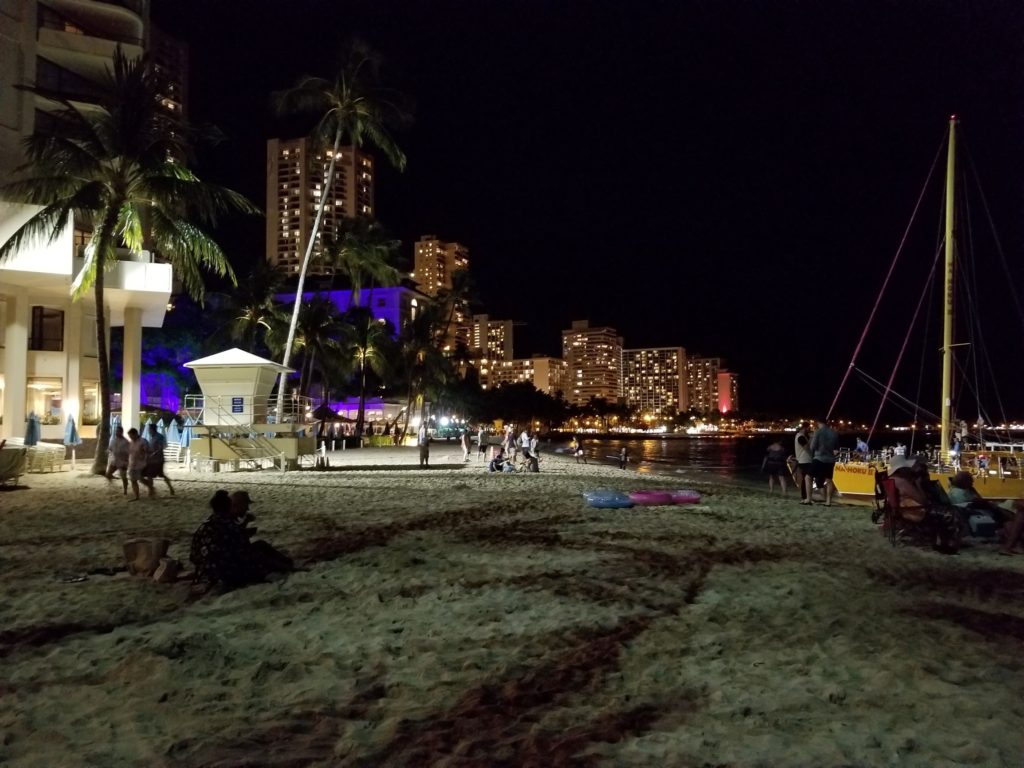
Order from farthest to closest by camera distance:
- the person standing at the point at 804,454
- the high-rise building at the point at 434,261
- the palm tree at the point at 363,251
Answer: the high-rise building at the point at 434,261
the palm tree at the point at 363,251
the person standing at the point at 804,454

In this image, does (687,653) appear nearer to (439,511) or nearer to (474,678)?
(474,678)

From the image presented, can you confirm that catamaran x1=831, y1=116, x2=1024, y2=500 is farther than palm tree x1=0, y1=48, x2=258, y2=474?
Yes

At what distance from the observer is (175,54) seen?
91812 mm

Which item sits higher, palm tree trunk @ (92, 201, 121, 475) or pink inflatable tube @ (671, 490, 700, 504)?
palm tree trunk @ (92, 201, 121, 475)

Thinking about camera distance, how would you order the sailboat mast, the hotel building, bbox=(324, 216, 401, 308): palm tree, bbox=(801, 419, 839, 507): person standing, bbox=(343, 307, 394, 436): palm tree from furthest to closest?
bbox=(343, 307, 394, 436): palm tree, bbox=(324, 216, 401, 308): palm tree, the hotel building, the sailboat mast, bbox=(801, 419, 839, 507): person standing

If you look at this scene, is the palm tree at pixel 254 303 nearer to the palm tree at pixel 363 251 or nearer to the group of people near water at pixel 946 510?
the palm tree at pixel 363 251

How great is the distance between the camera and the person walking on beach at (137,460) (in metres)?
13.4

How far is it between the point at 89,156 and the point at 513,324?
182422mm

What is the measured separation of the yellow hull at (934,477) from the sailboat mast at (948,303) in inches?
57.8

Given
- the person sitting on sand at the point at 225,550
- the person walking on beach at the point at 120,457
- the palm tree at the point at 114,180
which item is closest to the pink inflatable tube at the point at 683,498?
the person sitting on sand at the point at 225,550

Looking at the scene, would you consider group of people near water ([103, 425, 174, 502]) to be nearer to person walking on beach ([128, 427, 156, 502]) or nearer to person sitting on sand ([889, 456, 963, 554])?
person walking on beach ([128, 427, 156, 502])

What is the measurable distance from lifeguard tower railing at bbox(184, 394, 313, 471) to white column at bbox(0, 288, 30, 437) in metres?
5.88

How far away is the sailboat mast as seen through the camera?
1978 cm

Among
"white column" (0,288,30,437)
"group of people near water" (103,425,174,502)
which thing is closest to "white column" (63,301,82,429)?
"white column" (0,288,30,437)
